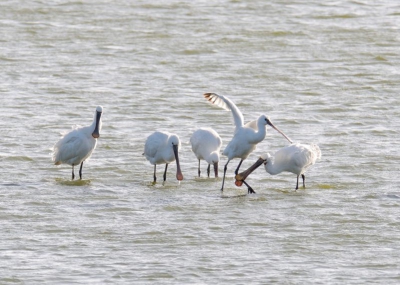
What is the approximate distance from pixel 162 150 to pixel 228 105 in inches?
44.1

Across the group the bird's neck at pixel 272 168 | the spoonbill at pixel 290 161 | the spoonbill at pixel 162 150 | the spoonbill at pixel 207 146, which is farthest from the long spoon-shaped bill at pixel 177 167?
the bird's neck at pixel 272 168

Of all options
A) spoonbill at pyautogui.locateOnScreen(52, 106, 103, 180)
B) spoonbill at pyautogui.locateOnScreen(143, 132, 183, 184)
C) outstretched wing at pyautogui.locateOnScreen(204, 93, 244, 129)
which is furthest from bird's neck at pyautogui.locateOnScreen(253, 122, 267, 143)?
spoonbill at pyautogui.locateOnScreen(52, 106, 103, 180)

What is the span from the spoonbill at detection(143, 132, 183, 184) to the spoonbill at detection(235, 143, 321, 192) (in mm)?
854

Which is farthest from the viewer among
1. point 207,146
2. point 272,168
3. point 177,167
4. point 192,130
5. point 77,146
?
point 192,130

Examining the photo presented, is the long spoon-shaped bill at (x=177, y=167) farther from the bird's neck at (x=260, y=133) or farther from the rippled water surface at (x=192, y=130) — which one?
the bird's neck at (x=260, y=133)

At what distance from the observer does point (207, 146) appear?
12.5 metres

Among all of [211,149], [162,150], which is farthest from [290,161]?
[162,150]

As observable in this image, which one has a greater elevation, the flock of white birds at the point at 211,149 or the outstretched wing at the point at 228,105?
the outstretched wing at the point at 228,105

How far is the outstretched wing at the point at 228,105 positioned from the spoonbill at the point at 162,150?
0.79 m

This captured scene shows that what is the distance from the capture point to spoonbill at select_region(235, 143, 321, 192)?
1170 cm

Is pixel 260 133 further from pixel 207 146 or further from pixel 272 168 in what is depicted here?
pixel 207 146

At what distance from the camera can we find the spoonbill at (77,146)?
12.3 meters

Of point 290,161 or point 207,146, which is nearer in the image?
point 290,161

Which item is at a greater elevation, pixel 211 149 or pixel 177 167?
pixel 211 149
